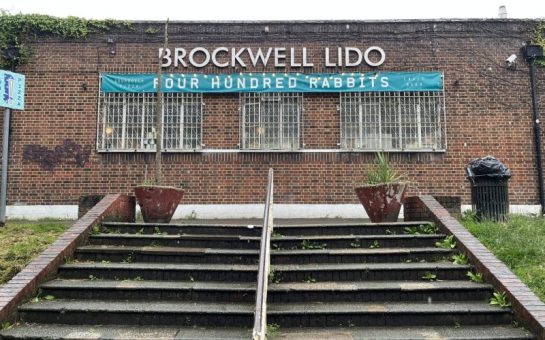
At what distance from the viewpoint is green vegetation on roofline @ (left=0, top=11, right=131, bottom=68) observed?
11930 mm

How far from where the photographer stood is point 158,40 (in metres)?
12.0

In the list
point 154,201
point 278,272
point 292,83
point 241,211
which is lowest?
point 278,272

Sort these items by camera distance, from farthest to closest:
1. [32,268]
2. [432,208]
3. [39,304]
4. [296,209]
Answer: [296,209] < [432,208] < [32,268] < [39,304]

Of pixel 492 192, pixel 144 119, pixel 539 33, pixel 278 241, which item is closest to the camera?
pixel 278 241

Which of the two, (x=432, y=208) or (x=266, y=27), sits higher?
(x=266, y=27)

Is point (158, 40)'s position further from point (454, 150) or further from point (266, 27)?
point (454, 150)

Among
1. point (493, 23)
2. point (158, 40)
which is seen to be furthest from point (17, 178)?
point (493, 23)

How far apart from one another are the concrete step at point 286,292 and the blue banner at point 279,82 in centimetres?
682

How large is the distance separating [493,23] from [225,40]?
6.40m

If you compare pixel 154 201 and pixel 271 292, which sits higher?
pixel 154 201

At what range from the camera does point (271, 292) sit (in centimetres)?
558

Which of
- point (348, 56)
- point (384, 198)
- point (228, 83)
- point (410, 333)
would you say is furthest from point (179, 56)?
point (410, 333)

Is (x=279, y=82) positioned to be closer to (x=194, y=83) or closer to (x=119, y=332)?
(x=194, y=83)

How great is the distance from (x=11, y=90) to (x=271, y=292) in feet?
22.1
